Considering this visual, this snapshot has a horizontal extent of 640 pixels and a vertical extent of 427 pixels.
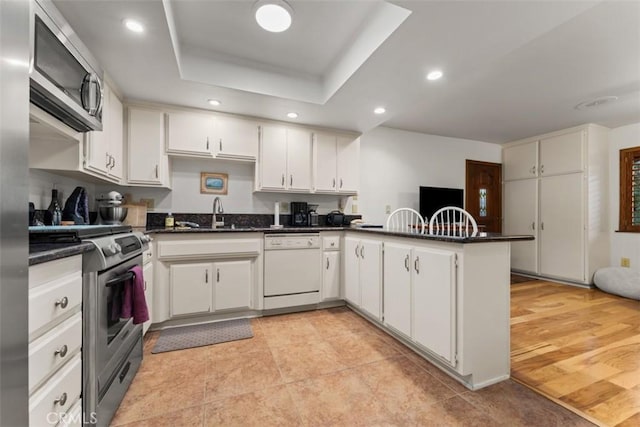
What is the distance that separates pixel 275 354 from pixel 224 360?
0.37 meters

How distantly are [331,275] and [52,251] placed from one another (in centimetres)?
244

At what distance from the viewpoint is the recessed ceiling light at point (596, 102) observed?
10.5ft

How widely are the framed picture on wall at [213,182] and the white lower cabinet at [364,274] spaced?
1.63m

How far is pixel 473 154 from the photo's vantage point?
5.03 meters

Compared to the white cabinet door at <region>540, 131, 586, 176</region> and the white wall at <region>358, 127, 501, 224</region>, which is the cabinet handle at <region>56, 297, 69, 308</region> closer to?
the white wall at <region>358, 127, 501, 224</region>

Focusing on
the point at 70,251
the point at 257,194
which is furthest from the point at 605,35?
the point at 70,251

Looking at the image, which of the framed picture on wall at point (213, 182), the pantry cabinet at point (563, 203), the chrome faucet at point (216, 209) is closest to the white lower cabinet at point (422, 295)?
the chrome faucet at point (216, 209)

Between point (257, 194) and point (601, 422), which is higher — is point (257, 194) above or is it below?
above

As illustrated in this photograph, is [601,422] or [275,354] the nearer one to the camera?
[601,422]

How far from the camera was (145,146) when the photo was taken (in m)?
2.70

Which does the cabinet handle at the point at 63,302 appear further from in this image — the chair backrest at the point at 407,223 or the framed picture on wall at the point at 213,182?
the framed picture on wall at the point at 213,182

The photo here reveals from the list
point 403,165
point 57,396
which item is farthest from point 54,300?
point 403,165

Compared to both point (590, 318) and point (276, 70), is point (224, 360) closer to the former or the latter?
point (276, 70)

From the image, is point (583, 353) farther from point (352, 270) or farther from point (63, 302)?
point (63, 302)
